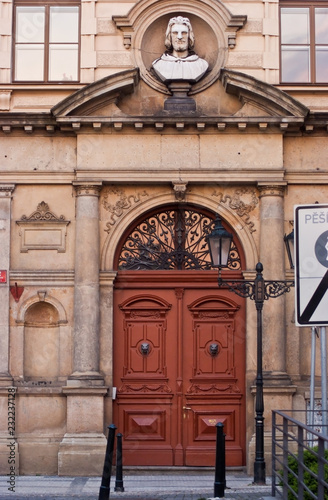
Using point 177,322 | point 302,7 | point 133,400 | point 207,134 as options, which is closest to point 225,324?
point 177,322

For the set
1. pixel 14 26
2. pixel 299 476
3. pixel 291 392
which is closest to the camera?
pixel 299 476

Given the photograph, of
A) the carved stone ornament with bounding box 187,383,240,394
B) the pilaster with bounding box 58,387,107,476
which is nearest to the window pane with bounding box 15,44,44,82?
the pilaster with bounding box 58,387,107,476

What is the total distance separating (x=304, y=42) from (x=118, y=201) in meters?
4.43

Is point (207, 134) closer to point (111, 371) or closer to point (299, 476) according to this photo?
point (111, 371)

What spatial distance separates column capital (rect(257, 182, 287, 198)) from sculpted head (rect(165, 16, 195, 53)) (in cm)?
278

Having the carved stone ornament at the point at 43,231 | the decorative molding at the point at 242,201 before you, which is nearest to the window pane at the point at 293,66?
the decorative molding at the point at 242,201

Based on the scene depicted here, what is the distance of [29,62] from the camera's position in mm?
16547

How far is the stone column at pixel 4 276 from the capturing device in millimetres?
15688

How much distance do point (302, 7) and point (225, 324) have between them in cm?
586

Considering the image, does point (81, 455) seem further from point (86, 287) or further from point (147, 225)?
point (147, 225)

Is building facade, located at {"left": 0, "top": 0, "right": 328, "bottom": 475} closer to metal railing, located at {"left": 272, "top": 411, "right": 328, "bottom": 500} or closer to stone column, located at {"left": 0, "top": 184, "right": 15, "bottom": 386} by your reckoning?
stone column, located at {"left": 0, "top": 184, "right": 15, "bottom": 386}

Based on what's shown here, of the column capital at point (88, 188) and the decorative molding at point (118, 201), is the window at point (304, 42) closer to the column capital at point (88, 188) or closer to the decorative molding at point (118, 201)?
the decorative molding at point (118, 201)

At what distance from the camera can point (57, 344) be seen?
15914 mm

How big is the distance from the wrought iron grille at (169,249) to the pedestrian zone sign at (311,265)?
718cm
